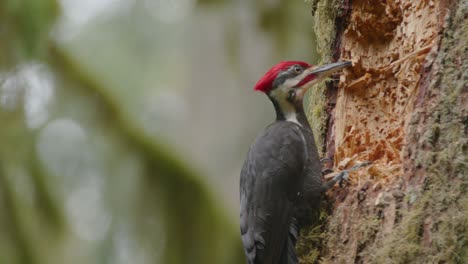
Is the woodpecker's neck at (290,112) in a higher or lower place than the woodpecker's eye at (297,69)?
lower

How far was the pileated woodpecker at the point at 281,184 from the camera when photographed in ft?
11.0

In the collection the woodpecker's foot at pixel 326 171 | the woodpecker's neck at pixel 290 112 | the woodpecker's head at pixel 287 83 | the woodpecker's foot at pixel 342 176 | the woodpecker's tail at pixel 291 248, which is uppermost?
the woodpecker's head at pixel 287 83

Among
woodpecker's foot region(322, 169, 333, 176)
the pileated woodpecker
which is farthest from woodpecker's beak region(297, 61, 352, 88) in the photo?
woodpecker's foot region(322, 169, 333, 176)

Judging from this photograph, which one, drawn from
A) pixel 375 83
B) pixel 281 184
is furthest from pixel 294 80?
pixel 281 184

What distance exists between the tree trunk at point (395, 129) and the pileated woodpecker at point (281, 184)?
0.09 metres

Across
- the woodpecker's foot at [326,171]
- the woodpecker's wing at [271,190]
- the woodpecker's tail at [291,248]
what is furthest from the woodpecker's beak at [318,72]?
the woodpecker's tail at [291,248]

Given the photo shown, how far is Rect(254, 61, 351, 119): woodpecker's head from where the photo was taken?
154 inches

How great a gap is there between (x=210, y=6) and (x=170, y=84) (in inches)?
318

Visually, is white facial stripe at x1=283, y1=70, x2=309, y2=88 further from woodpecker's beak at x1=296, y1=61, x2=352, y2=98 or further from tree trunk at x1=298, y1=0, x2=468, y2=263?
tree trunk at x1=298, y1=0, x2=468, y2=263

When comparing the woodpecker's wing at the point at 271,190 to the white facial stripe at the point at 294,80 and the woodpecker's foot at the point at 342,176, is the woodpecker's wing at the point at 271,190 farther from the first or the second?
the white facial stripe at the point at 294,80

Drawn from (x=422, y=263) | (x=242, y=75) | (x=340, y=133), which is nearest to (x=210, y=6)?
(x=242, y=75)

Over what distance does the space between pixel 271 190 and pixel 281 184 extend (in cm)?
7

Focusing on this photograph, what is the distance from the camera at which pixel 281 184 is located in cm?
353

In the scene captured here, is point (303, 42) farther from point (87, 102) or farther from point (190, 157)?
point (87, 102)
